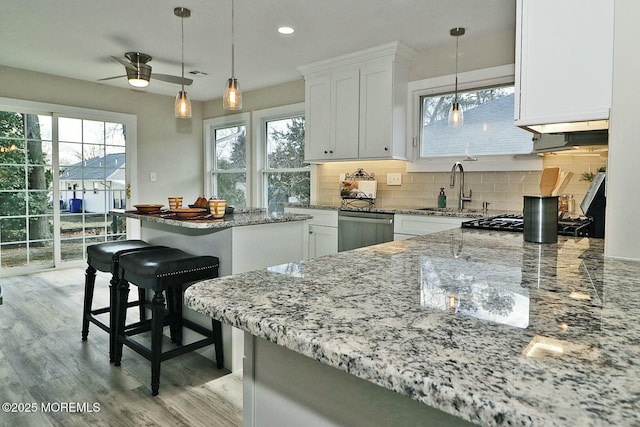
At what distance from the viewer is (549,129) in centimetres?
156

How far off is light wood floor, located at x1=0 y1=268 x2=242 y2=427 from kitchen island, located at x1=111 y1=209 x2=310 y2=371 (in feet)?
0.76

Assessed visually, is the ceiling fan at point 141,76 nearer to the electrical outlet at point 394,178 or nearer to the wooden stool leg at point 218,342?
the electrical outlet at point 394,178

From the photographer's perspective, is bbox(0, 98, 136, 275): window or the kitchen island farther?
bbox(0, 98, 136, 275): window

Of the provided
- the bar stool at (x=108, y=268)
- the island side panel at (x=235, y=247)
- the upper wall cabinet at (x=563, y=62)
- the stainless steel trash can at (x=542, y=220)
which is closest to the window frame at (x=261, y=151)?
the island side panel at (x=235, y=247)

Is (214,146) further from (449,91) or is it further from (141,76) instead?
(449,91)

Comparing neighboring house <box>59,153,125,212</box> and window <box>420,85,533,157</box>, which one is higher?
window <box>420,85,533,157</box>

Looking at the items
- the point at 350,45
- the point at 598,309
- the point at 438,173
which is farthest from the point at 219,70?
the point at 598,309

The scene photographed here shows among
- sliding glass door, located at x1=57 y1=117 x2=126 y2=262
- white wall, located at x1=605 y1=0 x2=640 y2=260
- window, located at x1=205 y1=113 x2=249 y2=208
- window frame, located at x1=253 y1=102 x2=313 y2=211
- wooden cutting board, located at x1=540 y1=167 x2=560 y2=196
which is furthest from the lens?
window, located at x1=205 y1=113 x2=249 y2=208

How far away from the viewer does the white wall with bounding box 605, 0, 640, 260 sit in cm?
116

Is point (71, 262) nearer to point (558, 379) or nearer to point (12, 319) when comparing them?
point (12, 319)

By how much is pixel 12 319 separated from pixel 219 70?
326 centimetres

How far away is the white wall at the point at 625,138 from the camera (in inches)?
45.8

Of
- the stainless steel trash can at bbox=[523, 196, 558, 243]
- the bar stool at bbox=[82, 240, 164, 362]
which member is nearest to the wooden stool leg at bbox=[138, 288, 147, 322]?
the bar stool at bbox=[82, 240, 164, 362]

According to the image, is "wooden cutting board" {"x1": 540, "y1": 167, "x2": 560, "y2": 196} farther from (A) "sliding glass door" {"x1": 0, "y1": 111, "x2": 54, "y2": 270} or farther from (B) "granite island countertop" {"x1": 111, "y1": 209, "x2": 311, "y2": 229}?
(A) "sliding glass door" {"x1": 0, "y1": 111, "x2": 54, "y2": 270}
